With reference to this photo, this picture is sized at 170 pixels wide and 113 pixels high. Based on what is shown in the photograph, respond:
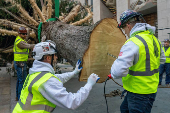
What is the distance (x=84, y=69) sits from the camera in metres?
2.62

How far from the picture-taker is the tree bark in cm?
281

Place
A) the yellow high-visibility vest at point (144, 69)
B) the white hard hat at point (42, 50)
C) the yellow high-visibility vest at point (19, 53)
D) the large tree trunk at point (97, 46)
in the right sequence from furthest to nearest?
the yellow high-visibility vest at point (19, 53), the large tree trunk at point (97, 46), the yellow high-visibility vest at point (144, 69), the white hard hat at point (42, 50)

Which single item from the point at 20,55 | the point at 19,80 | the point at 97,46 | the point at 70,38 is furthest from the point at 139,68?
the point at 20,55

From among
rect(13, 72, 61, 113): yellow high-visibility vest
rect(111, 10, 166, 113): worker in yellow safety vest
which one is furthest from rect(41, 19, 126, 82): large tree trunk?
rect(13, 72, 61, 113): yellow high-visibility vest

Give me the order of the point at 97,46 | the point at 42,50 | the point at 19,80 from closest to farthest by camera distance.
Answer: the point at 42,50, the point at 97,46, the point at 19,80

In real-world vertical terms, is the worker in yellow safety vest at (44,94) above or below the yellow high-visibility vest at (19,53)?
below

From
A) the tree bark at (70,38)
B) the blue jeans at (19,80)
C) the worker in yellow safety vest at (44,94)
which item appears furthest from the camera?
the blue jeans at (19,80)

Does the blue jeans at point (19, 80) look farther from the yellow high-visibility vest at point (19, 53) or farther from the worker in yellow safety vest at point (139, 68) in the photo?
the worker in yellow safety vest at point (139, 68)

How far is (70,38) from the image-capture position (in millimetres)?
3273

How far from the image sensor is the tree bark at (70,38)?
281 cm

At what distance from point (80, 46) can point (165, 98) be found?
2915 millimetres

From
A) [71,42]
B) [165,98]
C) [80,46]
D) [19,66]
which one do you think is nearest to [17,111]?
[80,46]

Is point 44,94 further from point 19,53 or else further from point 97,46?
point 19,53

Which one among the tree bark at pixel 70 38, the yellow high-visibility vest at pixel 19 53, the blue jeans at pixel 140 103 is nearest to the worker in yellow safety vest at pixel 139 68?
the blue jeans at pixel 140 103
